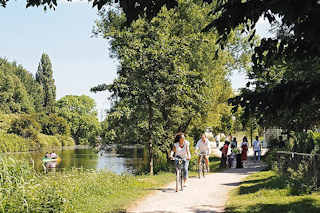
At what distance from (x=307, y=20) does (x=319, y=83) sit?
118 cm

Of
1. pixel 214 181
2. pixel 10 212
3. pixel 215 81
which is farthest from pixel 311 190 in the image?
pixel 215 81

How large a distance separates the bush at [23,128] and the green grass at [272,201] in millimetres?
65407

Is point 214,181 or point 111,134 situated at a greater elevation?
point 111,134

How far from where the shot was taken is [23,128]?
7156 centimetres

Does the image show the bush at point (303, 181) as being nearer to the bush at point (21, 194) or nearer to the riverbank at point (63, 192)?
the riverbank at point (63, 192)

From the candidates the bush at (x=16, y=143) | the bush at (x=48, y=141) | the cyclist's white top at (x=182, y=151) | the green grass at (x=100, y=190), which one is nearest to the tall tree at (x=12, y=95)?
the bush at (x=48, y=141)

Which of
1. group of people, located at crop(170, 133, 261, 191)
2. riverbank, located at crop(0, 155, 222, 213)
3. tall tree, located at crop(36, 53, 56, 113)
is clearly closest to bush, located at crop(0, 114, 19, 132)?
tall tree, located at crop(36, 53, 56, 113)

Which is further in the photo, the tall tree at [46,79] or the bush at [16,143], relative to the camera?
the tall tree at [46,79]

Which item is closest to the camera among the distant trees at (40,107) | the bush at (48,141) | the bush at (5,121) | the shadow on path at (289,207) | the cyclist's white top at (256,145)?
the shadow on path at (289,207)

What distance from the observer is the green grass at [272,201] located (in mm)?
7922

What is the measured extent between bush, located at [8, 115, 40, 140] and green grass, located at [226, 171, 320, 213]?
65407 millimetres

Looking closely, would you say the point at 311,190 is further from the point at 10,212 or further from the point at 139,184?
the point at 10,212

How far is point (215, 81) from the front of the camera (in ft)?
Answer: 86.0

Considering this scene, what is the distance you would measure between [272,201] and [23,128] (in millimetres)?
68562
